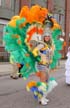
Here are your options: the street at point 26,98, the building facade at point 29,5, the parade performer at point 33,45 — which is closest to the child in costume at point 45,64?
the parade performer at point 33,45

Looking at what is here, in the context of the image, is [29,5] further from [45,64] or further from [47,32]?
[45,64]

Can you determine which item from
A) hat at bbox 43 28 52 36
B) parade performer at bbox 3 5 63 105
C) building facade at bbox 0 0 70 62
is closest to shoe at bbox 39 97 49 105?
parade performer at bbox 3 5 63 105

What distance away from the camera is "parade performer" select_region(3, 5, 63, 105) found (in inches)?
349

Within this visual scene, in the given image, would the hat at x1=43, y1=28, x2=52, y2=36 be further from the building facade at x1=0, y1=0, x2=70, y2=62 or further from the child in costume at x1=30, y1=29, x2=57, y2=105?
the building facade at x1=0, y1=0, x2=70, y2=62

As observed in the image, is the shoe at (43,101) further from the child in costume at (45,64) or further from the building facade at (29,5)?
the building facade at (29,5)

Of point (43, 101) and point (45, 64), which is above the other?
point (45, 64)

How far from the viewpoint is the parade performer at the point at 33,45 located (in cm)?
886

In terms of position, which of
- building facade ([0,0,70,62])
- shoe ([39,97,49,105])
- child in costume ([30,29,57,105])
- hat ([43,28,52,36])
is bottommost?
shoe ([39,97,49,105])

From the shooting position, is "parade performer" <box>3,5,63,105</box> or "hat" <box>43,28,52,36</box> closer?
"parade performer" <box>3,5,63,105</box>

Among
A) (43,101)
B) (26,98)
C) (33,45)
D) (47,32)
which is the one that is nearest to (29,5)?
(26,98)

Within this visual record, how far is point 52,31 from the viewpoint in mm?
Result: 9453

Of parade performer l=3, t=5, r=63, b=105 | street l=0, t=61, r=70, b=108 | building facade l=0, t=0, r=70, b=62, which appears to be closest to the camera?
street l=0, t=61, r=70, b=108

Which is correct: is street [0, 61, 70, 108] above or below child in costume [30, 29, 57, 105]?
below

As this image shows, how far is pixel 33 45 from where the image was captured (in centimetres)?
891
